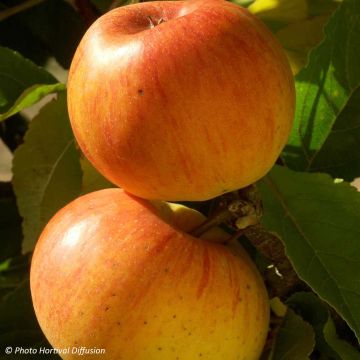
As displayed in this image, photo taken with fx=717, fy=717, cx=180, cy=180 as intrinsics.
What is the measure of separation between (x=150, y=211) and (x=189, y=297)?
98mm

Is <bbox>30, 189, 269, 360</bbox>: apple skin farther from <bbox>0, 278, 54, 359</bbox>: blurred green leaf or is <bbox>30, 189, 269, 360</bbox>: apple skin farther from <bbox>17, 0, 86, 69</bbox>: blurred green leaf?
<bbox>17, 0, 86, 69</bbox>: blurred green leaf

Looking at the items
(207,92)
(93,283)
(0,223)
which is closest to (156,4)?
(207,92)

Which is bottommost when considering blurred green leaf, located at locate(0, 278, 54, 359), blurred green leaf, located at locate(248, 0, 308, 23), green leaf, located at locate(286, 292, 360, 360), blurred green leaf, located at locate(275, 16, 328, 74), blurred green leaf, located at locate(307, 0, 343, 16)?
green leaf, located at locate(286, 292, 360, 360)

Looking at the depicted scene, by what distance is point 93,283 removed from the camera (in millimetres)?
649

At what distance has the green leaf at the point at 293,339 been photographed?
2.41 ft

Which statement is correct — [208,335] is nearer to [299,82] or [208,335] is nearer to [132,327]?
[132,327]

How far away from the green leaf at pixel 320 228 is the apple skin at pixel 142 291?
0.19ft

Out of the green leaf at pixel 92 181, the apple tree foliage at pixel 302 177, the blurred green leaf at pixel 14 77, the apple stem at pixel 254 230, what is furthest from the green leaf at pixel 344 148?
the blurred green leaf at pixel 14 77

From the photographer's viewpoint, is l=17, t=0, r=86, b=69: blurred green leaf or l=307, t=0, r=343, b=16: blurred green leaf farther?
l=17, t=0, r=86, b=69: blurred green leaf

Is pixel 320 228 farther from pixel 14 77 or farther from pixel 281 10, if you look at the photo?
pixel 14 77

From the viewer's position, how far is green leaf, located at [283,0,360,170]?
2.51 feet

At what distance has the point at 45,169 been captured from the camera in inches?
36.2

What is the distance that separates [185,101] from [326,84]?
27 cm

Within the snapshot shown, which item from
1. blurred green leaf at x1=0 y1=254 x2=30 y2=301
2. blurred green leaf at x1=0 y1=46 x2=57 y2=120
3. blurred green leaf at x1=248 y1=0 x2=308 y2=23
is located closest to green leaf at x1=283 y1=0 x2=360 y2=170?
blurred green leaf at x1=248 y1=0 x2=308 y2=23
